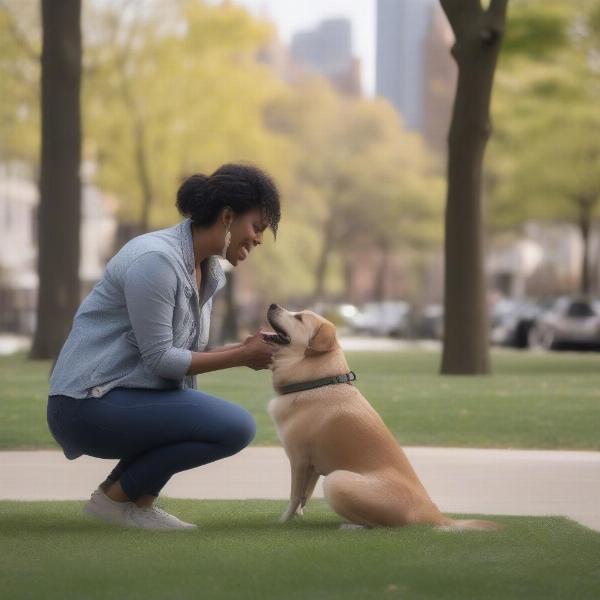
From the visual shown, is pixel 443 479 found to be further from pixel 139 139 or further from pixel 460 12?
pixel 139 139

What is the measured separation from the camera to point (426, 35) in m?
141

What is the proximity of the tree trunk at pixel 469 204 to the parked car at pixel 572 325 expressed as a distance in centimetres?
1865

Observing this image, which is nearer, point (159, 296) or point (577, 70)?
point (159, 296)

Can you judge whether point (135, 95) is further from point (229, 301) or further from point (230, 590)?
point (230, 590)

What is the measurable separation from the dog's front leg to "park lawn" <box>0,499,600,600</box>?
0.09 meters

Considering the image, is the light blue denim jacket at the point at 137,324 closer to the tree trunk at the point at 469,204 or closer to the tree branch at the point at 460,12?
the tree trunk at the point at 469,204

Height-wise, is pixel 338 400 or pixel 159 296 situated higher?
pixel 159 296

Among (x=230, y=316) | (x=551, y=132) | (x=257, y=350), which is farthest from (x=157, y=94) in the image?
(x=257, y=350)

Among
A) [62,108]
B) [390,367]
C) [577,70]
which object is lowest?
[390,367]

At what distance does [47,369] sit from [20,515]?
13.0 meters

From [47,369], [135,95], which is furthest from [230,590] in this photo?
[135,95]

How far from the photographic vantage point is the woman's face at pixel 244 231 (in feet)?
24.0

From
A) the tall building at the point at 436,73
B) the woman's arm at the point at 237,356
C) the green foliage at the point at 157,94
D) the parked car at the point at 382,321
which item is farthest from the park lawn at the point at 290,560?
the tall building at the point at 436,73

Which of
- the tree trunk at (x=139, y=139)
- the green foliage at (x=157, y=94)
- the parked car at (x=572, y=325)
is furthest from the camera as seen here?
the tree trunk at (x=139, y=139)
